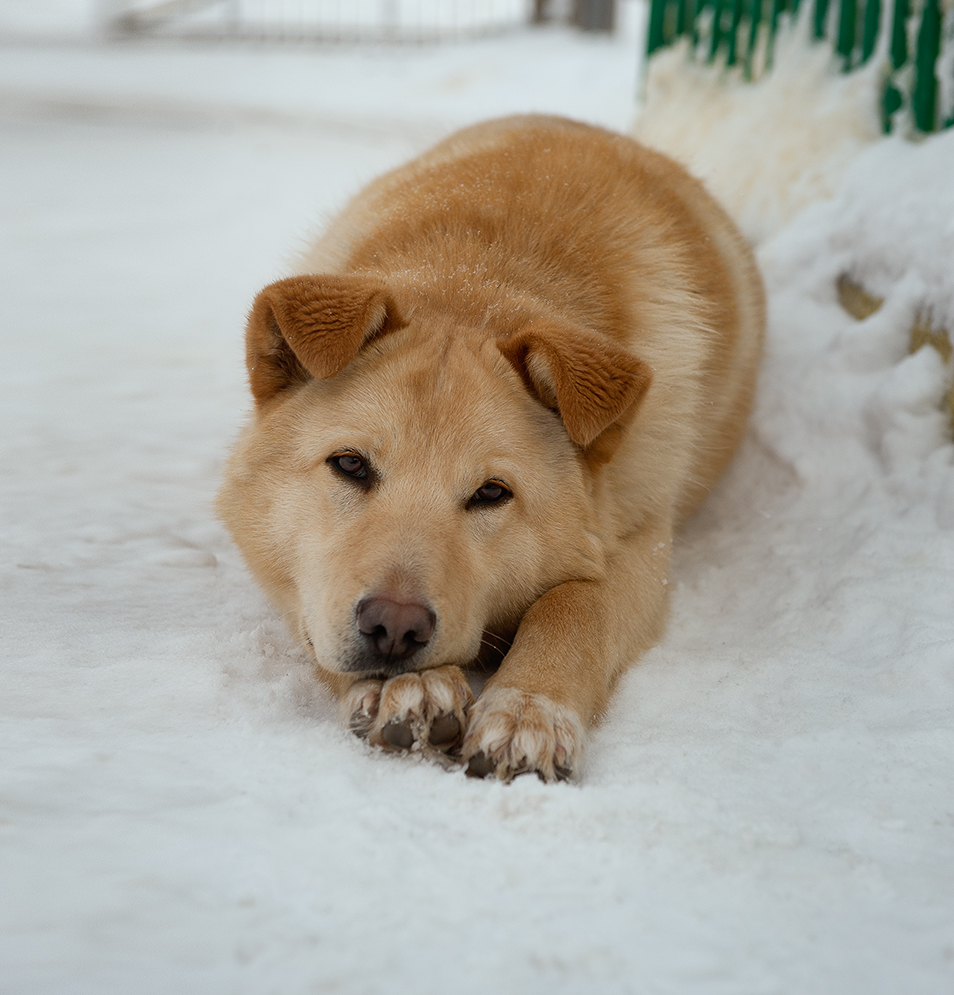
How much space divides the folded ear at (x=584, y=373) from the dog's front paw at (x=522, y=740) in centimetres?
72

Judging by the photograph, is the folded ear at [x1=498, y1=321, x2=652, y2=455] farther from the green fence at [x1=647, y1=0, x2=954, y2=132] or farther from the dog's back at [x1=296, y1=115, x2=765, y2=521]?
the green fence at [x1=647, y1=0, x2=954, y2=132]

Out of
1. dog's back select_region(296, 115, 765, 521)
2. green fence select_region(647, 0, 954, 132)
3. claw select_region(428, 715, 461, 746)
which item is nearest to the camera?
claw select_region(428, 715, 461, 746)

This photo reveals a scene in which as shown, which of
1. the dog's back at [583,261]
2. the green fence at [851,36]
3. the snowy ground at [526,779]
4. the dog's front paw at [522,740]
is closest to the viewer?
the snowy ground at [526,779]

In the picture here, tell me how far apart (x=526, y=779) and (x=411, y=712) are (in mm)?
308

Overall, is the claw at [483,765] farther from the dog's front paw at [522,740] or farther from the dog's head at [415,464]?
the dog's head at [415,464]

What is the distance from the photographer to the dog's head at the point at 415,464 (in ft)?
7.30

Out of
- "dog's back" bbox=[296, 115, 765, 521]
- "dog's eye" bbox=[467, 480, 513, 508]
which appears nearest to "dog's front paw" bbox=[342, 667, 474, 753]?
"dog's eye" bbox=[467, 480, 513, 508]

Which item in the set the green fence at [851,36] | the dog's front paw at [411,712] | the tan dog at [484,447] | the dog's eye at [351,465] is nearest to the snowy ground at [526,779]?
the dog's front paw at [411,712]

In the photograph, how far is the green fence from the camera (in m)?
4.20

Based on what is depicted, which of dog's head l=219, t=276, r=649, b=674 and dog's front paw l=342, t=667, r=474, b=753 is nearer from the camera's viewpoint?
dog's front paw l=342, t=667, r=474, b=753

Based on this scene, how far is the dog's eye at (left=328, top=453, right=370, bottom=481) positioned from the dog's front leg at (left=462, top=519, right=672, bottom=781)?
575mm

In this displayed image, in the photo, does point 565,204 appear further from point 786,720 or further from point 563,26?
point 563,26

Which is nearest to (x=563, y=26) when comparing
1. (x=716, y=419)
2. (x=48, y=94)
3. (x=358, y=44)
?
(x=358, y=44)

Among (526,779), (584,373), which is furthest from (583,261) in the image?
(526,779)
